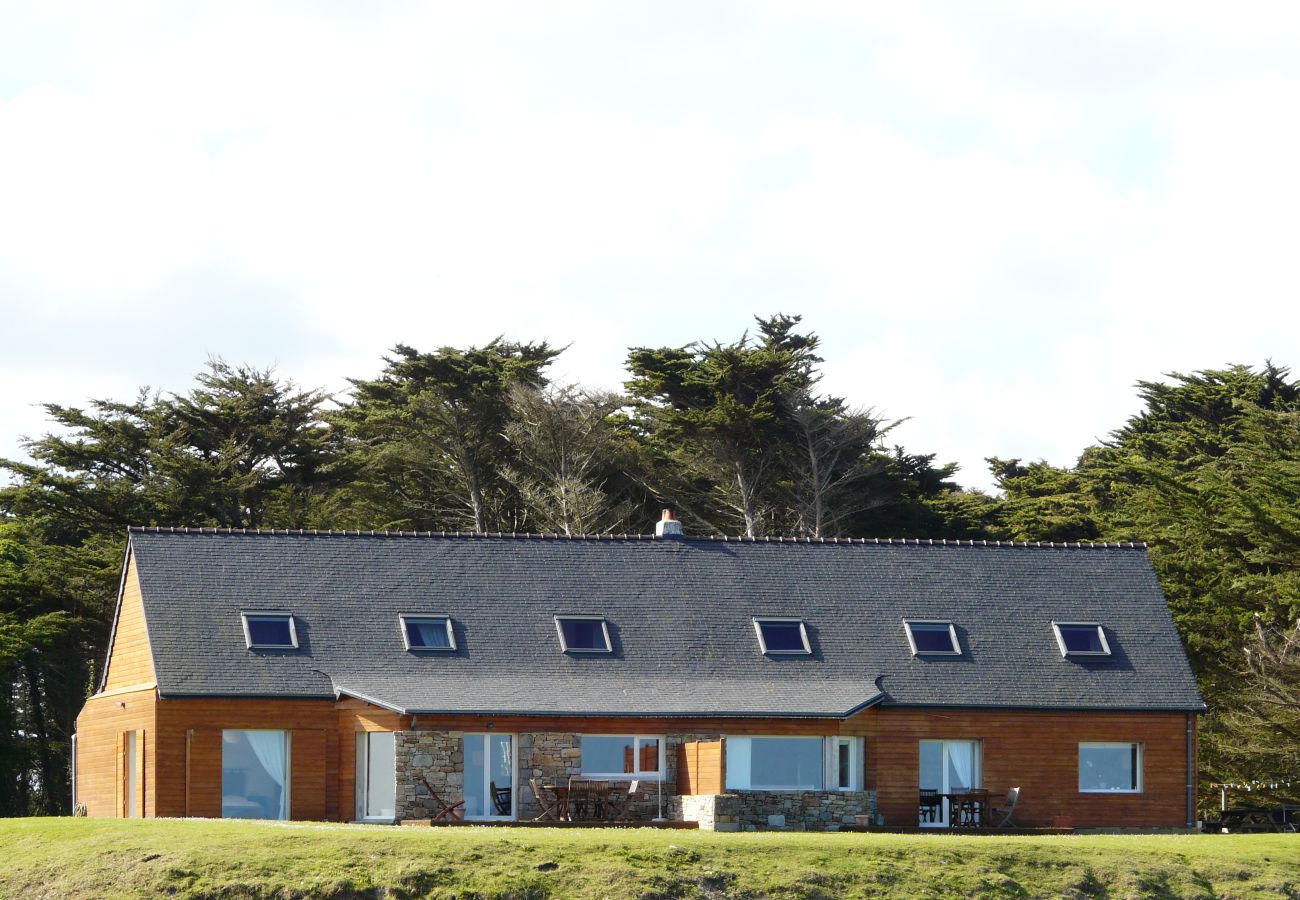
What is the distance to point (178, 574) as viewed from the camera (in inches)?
1476

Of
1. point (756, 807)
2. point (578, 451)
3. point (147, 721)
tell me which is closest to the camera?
point (756, 807)

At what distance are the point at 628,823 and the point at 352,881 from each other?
9269 millimetres

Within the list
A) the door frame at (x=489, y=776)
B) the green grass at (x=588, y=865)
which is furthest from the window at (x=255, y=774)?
the green grass at (x=588, y=865)

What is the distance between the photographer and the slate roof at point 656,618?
3600 cm

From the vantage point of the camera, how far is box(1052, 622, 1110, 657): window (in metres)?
38.8

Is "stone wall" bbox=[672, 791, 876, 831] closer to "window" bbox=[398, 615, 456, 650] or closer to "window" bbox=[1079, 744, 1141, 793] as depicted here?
"window" bbox=[1079, 744, 1141, 793]

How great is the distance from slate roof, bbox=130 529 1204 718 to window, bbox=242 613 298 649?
0.26 m

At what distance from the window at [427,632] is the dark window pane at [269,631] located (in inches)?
81.7

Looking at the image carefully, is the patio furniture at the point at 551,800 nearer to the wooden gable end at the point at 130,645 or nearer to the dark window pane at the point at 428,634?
the dark window pane at the point at 428,634

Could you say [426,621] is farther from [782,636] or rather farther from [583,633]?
[782,636]

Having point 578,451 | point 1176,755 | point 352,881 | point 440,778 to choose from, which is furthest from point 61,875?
point 578,451

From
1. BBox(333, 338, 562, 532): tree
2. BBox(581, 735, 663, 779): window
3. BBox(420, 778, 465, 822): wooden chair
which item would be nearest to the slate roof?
BBox(581, 735, 663, 779): window

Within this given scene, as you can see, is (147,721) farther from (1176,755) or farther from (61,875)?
(1176,755)

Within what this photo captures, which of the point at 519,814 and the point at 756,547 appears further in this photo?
the point at 756,547
